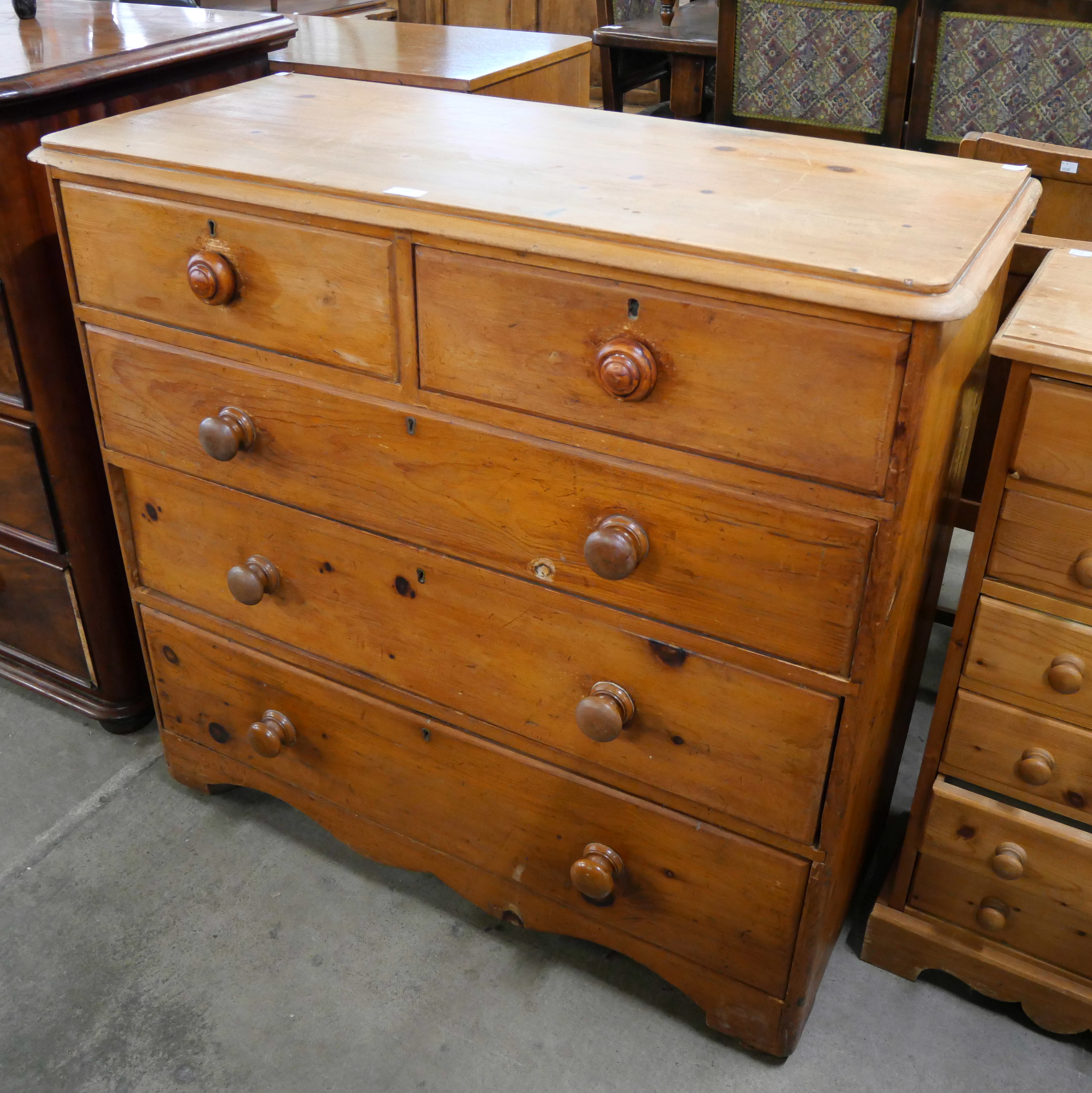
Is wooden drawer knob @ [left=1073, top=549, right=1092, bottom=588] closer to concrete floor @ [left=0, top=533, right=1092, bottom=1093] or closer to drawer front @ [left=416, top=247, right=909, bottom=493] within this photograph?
drawer front @ [left=416, top=247, right=909, bottom=493]

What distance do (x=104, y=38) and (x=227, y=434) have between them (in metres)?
0.75

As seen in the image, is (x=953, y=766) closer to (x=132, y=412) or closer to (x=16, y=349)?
(x=132, y=412)

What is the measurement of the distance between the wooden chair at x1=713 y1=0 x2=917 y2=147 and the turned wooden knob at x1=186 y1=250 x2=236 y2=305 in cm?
203

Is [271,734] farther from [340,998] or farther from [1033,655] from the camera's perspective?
[1033,655]

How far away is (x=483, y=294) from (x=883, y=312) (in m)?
0.41

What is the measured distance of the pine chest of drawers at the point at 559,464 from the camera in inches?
40.5

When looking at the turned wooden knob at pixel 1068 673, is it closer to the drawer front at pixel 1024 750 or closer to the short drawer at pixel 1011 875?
the drawer front at pixel 1024 750

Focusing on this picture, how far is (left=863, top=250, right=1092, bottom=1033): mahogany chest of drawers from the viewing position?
112 centimetres

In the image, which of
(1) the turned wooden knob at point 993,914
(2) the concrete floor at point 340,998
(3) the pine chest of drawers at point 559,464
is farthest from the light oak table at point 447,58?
(1) the turned wooden knob at point 993,914

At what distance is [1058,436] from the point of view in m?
1.11

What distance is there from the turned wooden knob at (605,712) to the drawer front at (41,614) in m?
1.06

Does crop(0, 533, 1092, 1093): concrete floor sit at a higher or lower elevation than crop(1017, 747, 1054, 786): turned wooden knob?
lower

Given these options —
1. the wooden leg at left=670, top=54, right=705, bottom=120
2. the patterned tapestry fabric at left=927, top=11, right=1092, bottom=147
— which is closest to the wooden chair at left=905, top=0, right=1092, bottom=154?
the patterned tapestry fabric at left=927, top=11, right=1092, bottom=147

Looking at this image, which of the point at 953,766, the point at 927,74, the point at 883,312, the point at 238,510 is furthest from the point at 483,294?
the point at 927,74
